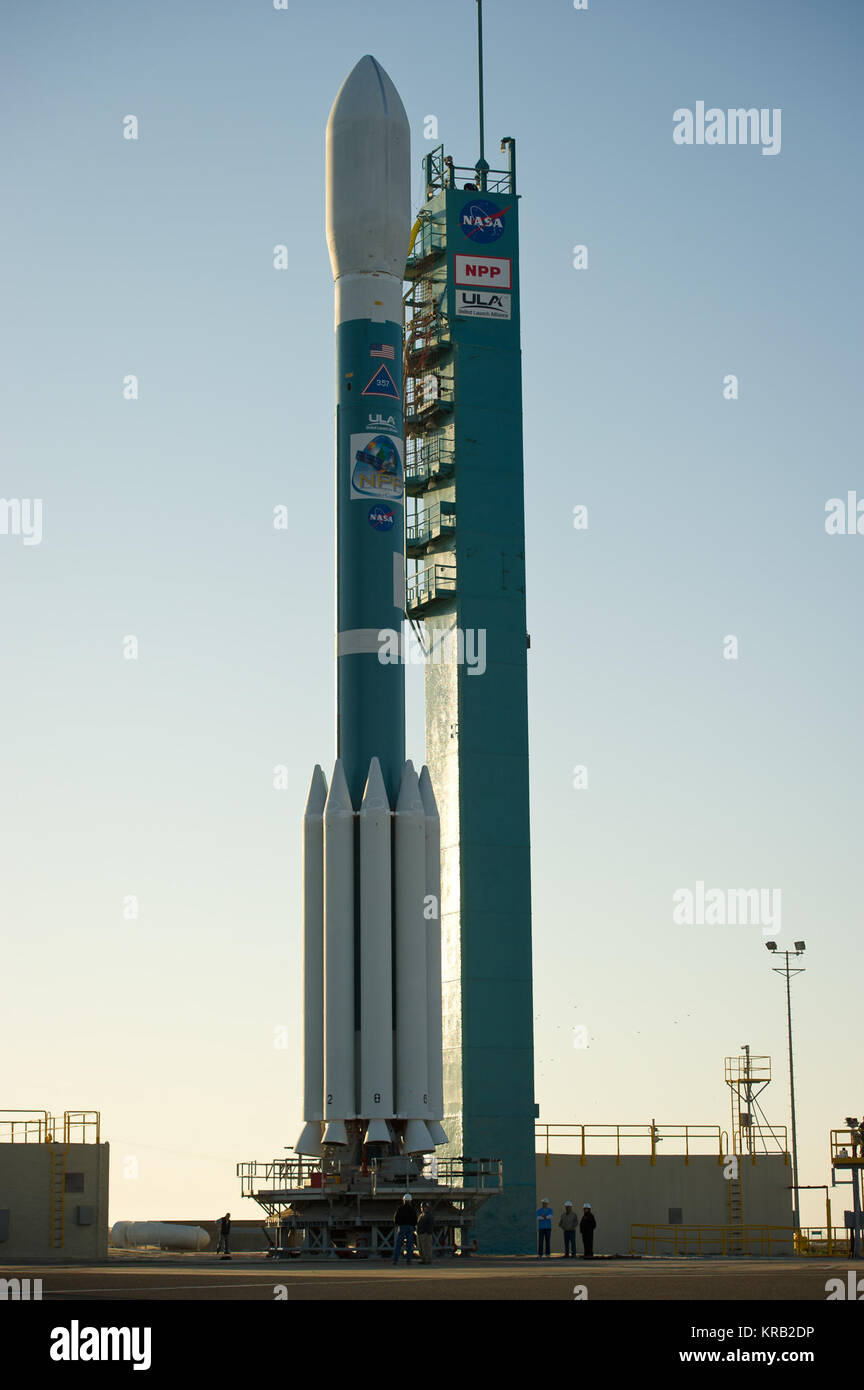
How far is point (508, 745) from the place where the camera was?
50.0 meters

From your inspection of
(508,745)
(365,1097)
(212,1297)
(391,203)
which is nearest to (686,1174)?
(508,745)

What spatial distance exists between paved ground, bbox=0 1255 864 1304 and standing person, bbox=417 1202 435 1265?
54 cm

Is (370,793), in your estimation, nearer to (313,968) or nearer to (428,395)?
(313,968)

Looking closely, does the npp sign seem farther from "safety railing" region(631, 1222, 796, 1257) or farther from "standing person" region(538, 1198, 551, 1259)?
"safety railing" region(631, 1222, 796, 1257)

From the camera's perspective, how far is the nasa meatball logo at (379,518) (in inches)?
1624

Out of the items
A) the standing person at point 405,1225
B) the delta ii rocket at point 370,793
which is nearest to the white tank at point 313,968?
the delta ii rocket at point 370,793

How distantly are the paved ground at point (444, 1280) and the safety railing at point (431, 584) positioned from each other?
1901 cm

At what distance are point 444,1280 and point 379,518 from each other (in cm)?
1868

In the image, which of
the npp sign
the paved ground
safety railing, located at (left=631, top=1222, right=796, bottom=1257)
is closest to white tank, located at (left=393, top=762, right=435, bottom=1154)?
the paved ground

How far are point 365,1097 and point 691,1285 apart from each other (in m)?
14.4

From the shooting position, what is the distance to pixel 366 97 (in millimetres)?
43188

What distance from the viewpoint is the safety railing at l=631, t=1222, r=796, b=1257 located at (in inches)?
1940

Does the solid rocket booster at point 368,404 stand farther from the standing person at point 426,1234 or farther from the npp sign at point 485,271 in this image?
the standing person at point 426,1234
